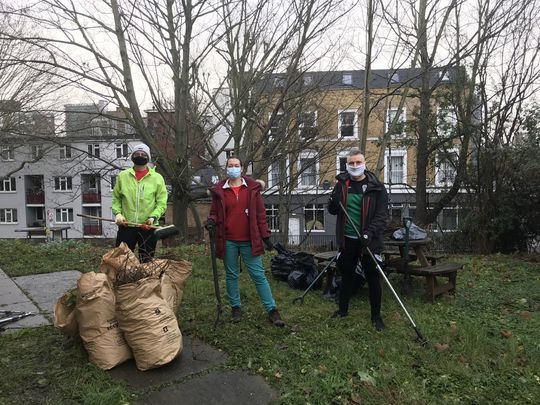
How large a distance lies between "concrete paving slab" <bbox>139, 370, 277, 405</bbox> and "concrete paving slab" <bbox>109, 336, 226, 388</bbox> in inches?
5.4

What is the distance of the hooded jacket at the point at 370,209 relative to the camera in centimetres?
435

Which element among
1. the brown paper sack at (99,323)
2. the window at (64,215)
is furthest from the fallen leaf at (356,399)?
the window at (64,215)

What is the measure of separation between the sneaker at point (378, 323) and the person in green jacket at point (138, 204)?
2.31m

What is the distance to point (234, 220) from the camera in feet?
14.3

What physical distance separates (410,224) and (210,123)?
34.9 ft

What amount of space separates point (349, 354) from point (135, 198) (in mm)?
2517

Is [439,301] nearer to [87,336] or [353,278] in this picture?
[353,278]

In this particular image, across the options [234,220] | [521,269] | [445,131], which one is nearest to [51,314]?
[234,220]

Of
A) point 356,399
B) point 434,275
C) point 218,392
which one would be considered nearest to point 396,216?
point 434,275

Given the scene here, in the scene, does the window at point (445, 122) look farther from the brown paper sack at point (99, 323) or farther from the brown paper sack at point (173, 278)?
the brown paper sack at point (99, 323)

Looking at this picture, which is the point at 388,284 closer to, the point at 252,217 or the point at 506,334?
the point at 506,334

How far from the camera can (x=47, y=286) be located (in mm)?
5949

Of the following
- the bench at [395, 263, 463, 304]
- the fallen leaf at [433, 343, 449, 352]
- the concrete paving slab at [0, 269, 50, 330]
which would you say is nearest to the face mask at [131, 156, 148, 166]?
the concrete paving slab at [0, 269, 50, 330]

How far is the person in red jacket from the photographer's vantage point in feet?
14.3
